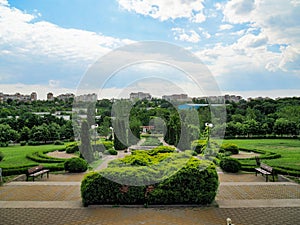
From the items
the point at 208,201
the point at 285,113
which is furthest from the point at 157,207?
the point at 285,113

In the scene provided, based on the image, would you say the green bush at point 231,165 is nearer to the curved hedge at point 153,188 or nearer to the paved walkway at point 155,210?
the paved walkway at point 155,210

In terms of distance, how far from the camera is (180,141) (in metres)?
20.5

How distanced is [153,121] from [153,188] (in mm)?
17872

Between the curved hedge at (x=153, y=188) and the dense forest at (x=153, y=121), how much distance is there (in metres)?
8.78

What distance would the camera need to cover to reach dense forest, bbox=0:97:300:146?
20391mm

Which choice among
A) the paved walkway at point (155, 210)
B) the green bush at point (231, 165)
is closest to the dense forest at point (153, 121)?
the green bush at point (231, 165)

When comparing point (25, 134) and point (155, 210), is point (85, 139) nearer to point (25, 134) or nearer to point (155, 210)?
point (155, 210)

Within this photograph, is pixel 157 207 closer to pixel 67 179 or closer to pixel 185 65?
pixel 185 65

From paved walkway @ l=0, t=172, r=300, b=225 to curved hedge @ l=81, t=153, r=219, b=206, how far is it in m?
0.26

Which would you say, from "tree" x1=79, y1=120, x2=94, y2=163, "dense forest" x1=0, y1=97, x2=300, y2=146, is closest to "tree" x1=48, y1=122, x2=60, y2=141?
"dense forest" x1=0, y1=97, x2=300, y2=146

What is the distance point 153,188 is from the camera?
756 centimetres

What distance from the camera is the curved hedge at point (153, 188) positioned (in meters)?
7.52

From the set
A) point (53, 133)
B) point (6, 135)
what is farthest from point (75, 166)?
point (6, 135)

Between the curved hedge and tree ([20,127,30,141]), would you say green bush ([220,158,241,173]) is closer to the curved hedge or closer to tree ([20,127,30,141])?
the curved hedge
